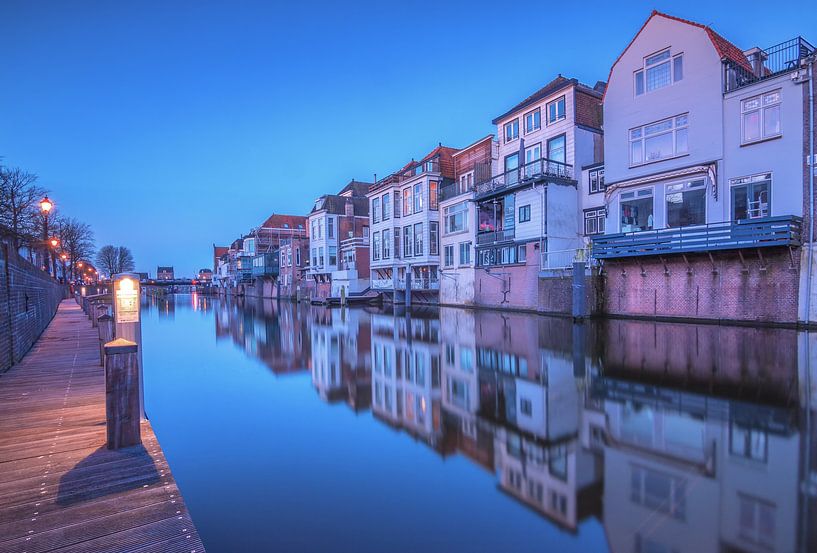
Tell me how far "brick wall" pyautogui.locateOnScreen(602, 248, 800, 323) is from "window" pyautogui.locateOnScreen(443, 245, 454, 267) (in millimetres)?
15168

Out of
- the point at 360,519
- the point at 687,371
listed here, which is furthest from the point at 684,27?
the point at 360,519

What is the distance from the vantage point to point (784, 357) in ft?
38.0

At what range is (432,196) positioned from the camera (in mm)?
39781

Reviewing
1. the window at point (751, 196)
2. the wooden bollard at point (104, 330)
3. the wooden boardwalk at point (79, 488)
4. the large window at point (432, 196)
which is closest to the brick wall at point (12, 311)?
the wooden bollard at point (104, 330)

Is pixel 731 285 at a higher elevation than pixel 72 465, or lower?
higher

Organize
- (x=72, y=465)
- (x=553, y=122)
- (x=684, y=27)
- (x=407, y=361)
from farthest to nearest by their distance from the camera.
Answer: (x=553, y=122) < (x=684, y=27) < (x=407, y=361) < (x=72, y=465)

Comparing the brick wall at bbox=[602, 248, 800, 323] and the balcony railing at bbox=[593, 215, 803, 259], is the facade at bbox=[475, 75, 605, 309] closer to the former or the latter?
the balcony railing at bbox=[593, 215, 803, 259]

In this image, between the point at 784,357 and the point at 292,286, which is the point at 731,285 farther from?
the point at 292,286

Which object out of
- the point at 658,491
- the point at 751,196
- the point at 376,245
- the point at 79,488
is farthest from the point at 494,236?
the point at 79,488

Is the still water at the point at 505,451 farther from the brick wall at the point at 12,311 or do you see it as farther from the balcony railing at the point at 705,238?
the balcony railing at the point at 705,238

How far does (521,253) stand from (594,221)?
4.93 metres

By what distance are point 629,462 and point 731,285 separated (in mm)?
17614

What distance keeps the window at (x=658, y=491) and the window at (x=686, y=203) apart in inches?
765

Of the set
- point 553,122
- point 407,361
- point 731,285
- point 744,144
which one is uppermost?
point 553,122
